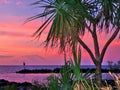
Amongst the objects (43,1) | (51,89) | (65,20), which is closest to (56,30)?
(65,20)

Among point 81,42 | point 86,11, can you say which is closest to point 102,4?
point 86,11

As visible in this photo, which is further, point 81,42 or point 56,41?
point 81,42

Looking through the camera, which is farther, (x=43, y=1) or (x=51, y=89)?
(x=43, y=1)

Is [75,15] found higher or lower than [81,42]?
higher

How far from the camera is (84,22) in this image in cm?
1012

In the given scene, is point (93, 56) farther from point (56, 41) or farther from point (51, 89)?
point (51, 89)

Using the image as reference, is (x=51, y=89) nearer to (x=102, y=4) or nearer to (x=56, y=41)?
(x=56, y=41)

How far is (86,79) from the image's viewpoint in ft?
20.4

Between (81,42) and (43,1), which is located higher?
(43,1)

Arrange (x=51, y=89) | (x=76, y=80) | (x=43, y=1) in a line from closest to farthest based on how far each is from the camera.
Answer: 1. (x=76, y=80)
2. (x=51, y=89)
3. (x=43, y=1)

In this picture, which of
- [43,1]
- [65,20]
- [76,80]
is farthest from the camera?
[43,1]

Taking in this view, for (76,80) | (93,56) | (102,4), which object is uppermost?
(102,4)

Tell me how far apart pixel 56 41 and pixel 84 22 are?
120cm

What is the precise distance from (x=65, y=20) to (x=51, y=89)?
263 cm
